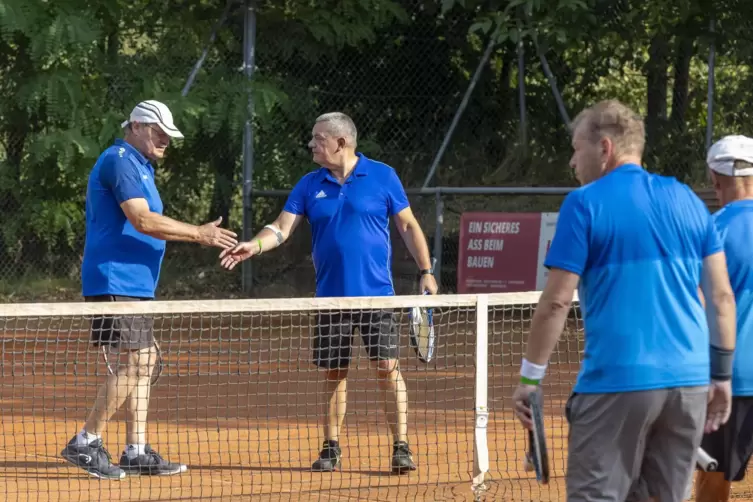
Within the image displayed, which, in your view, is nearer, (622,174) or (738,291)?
(622,174)

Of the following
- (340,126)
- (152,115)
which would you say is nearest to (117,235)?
(152,115)

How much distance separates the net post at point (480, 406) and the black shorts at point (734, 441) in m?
1.56

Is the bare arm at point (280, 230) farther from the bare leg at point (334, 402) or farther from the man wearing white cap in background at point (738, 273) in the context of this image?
Result: the man wearing white cap in background at point (738, 273)

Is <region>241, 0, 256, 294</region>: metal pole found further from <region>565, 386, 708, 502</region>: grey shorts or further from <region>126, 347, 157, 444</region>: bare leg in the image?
<region>565, 386, 708, 502</region>: grey shorts

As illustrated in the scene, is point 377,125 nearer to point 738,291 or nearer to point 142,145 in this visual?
point 142,145

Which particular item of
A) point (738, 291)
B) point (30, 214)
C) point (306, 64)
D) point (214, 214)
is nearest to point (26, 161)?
point (30, 214)

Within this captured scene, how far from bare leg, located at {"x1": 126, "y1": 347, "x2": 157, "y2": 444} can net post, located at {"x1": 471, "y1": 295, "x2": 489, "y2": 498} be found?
174 cm

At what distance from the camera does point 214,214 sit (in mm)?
14859

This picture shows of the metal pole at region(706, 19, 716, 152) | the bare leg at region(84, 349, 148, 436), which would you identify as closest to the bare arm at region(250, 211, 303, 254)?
the bare leg at region(84, 349, 148, 436)

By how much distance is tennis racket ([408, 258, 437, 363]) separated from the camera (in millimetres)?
6582

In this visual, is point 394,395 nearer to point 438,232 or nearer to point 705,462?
point 705,462

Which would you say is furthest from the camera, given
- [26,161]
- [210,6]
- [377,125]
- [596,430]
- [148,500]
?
[377,125]

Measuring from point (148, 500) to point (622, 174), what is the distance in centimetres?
329

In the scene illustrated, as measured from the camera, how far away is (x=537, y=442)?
12.6 feet
